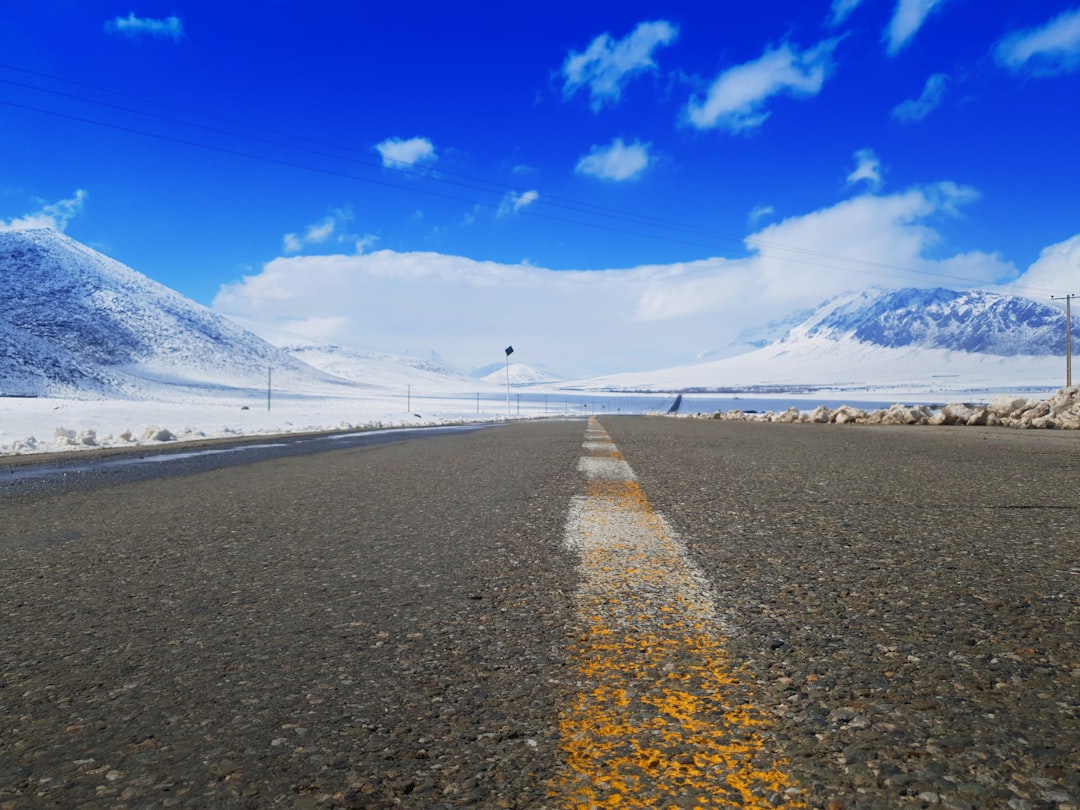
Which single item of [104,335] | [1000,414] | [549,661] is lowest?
[549,661]

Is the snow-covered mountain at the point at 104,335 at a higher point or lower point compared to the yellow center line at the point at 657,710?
higher

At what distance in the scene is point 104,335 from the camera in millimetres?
117500

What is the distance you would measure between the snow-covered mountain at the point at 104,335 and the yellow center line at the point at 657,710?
10073 cm

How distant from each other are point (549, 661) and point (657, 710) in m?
0.36

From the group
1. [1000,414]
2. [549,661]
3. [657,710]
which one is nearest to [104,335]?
[1000,414]

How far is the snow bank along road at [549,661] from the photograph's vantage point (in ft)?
4.05

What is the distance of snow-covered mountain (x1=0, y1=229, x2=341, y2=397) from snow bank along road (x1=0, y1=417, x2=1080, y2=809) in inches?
3919

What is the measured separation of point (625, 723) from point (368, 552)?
1912 mm

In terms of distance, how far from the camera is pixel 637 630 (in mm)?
1944

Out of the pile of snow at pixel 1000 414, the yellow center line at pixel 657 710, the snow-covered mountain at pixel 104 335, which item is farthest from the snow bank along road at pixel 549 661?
the snow-covered mountain at pixel 104 335

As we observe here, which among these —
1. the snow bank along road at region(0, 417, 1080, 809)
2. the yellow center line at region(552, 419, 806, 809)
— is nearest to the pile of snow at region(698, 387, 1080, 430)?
the snow bank along road at region(0, 417, 1080, 809)

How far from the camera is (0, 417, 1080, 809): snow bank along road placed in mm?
1235

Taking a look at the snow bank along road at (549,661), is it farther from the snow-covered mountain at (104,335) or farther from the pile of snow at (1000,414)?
the snow-covered mountain at (104,335)

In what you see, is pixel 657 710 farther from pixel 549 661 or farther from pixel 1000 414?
pixel 1000 414
